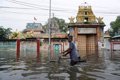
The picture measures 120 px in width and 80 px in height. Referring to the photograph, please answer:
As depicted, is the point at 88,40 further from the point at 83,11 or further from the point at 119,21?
the point at 119,21

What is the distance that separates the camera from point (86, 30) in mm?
61406

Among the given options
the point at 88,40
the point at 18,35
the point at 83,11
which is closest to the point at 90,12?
the point at 83,11

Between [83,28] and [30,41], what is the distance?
41.9 ft

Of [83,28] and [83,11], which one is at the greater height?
[83,11]

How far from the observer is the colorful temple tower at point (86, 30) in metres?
61.1

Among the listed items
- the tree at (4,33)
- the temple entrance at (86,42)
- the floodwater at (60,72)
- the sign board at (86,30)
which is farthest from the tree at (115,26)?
the floodwater at (60,72)

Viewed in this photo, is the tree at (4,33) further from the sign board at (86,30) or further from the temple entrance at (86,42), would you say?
the sign board at (86,30)

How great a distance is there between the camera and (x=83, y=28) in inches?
2425

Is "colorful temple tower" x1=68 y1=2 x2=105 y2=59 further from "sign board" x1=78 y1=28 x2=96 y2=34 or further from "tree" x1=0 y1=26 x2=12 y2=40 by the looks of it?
"tree" x1=0 y1=26 x2=12 y2=40

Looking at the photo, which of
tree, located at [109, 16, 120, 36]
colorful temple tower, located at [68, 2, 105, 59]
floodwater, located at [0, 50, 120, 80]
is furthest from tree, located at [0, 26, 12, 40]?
floodwater, located at [0, 50, 120, 80]

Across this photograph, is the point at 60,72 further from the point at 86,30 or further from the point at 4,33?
the point at 4,33

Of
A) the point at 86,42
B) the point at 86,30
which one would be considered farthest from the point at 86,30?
the point at 86,42

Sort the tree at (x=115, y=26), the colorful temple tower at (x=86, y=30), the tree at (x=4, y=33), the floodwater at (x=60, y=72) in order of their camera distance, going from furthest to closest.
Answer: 1. the tree at (x=115, y=26)
2. the tree at (x=4, y=33)
3. the colorful temple tower at (x=86, y=30)
4. the floodwater at (x=60, y=72)

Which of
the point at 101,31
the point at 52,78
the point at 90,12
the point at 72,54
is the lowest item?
the point at 52,78
